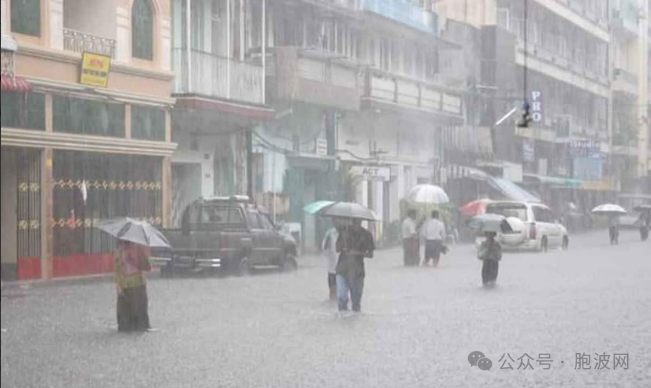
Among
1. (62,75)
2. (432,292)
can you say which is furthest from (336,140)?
(62,75)

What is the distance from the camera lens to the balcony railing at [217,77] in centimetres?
373

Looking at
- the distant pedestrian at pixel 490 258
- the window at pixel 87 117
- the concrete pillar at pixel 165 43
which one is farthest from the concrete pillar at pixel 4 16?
the distant pedestrian at pixel 490 258

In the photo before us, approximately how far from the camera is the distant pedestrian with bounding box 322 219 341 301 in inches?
252

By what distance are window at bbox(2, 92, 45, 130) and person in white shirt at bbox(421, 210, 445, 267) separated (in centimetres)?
263

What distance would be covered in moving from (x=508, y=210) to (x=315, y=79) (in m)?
2.69

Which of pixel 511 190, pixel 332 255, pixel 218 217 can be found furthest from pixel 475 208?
pixel 218 217

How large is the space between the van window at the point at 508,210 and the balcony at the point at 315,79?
70.5 inches

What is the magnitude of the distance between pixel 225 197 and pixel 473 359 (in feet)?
3.97

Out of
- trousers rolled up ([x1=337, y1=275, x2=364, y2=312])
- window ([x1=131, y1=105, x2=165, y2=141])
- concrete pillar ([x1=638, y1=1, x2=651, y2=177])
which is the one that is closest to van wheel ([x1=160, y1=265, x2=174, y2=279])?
window ([x1=131, y1=105, x2=165, y2=141])

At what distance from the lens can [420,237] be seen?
5.22 metres

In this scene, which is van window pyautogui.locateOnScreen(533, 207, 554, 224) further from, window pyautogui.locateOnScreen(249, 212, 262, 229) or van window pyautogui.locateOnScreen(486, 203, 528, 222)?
window pyautogui.locateOnScreen(249, 212, 262, 229)

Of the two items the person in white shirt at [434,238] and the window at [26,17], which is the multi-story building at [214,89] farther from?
the person in white shirt at [434,238]

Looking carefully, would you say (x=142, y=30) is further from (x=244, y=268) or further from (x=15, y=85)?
(x=244, y=268)

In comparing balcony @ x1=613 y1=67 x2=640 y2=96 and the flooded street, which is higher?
balcony @ x1=613 y1=67 x2=640 y2=96
